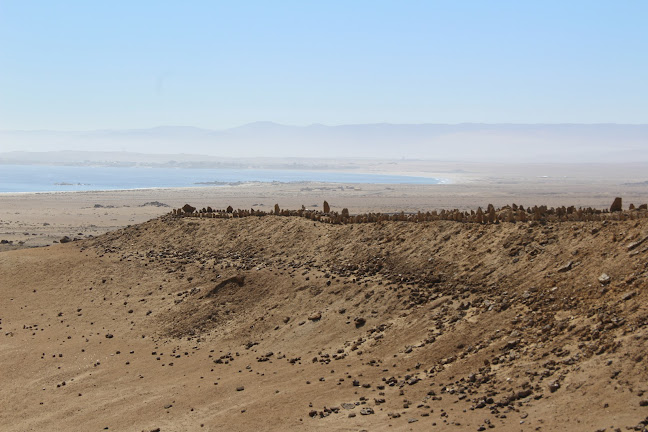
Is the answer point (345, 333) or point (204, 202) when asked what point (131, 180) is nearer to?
point (204, 202)

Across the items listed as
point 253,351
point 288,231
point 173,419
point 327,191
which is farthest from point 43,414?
point 327,191

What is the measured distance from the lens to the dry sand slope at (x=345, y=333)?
1101 centimetres

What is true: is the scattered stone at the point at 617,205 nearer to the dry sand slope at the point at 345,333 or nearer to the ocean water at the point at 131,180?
the dry sand slope at the point at 345,333

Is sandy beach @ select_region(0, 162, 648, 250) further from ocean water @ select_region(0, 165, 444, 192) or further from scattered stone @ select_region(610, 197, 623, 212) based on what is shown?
scattered stone @ select_region(610, 197, 623, 212)

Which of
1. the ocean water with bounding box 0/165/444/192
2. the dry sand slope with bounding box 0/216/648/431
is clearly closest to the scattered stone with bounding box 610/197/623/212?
the dry sand slope with bounding box 0/216/648/431

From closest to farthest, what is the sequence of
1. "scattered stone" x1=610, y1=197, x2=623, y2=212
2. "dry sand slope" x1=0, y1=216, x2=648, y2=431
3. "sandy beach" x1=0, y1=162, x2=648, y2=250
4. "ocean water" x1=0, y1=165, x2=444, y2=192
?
"dry sand slope" x1=0, y1=216, x2=648, y2=431, "scattered stone" x1=610, y1=197, x2=623, y2=212, "sandy beach" x1=0, y1=162, x2=648, y2=250, "ocean water" x1=0, y1=165, x2=444, y2=192

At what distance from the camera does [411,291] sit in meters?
16.1

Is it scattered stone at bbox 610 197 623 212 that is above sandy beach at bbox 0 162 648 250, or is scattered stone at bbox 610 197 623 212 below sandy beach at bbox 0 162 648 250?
above

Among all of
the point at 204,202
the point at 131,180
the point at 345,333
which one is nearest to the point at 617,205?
the point at 345,333

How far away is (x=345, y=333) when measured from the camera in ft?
50.9

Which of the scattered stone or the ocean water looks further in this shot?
the ocean water

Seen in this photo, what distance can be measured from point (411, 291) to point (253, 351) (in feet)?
12.6

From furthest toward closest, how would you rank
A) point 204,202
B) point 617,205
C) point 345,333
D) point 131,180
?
point 131,180 < point 204,202 < point 617,205 < point 345,333

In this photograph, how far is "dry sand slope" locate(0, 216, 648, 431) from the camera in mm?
11008
